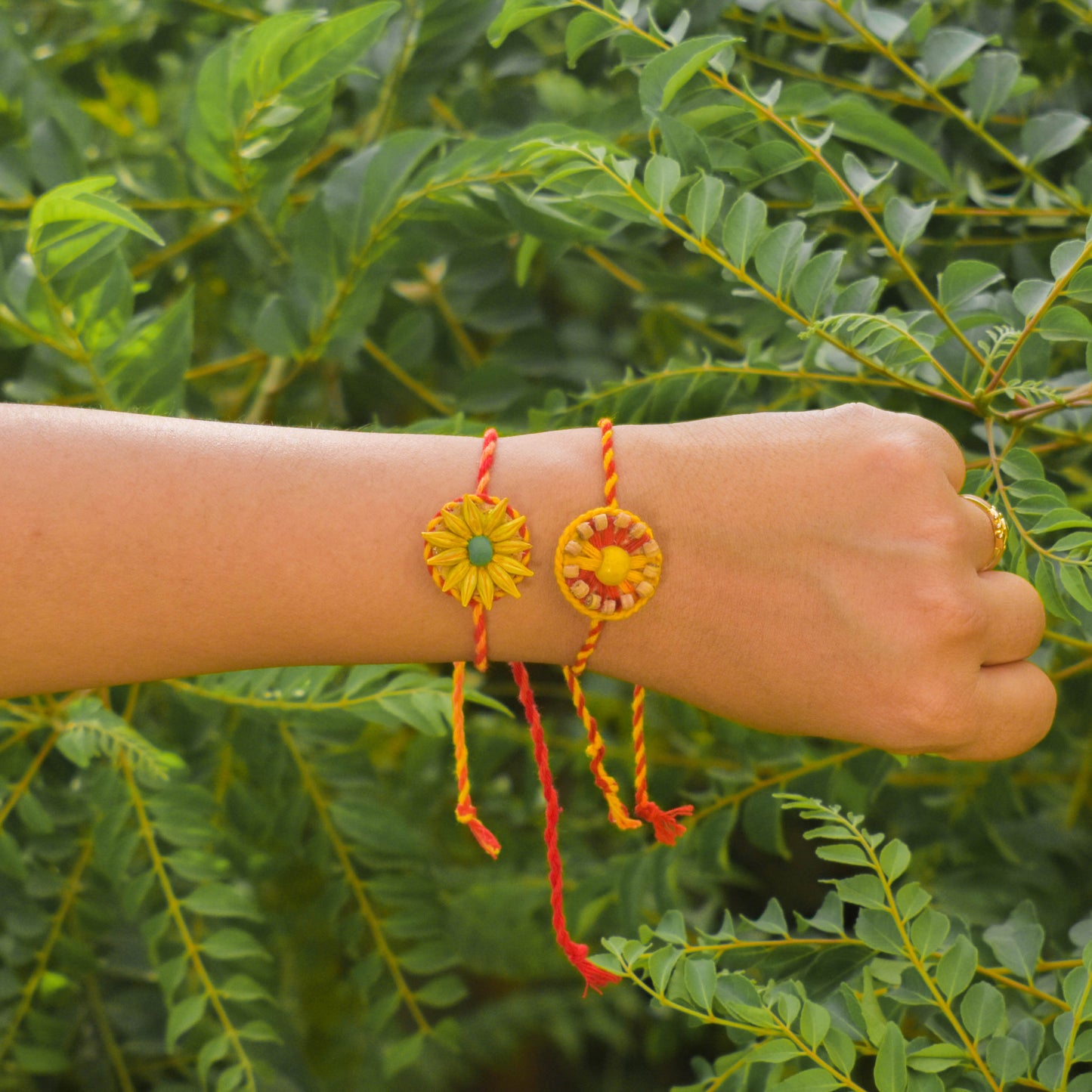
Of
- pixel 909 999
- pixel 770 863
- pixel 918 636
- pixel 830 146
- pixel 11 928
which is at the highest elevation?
pixel 830 146

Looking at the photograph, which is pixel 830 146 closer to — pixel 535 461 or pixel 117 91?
pixel 535 461

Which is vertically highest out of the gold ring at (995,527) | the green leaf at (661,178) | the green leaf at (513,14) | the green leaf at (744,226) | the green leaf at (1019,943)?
the green leaf at (513,14)

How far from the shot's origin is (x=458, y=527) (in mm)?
540

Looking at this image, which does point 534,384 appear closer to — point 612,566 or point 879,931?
point 612,566

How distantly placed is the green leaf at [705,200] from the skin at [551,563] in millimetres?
113

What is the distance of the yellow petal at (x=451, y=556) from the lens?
54 centimetres

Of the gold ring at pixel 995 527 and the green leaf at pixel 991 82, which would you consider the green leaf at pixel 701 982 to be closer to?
the gold ring at pixel 995 527

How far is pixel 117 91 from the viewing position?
118 centimetres

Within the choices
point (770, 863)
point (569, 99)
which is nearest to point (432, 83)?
point (569, 99)

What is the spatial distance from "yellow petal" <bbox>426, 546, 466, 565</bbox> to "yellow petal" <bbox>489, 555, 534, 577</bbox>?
16mm

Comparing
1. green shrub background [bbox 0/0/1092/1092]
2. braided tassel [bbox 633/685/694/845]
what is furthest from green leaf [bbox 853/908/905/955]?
braided tassel [bbox 633/685/694/845]

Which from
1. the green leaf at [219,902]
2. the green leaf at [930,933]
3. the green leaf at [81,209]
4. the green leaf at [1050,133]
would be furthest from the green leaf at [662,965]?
the green leaf at [1050,133]

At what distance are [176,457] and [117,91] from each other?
845 millimetres

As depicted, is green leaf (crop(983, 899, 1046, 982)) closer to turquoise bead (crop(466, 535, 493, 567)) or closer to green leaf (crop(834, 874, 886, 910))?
green leaf (crop(834, 874, 886, 910))
